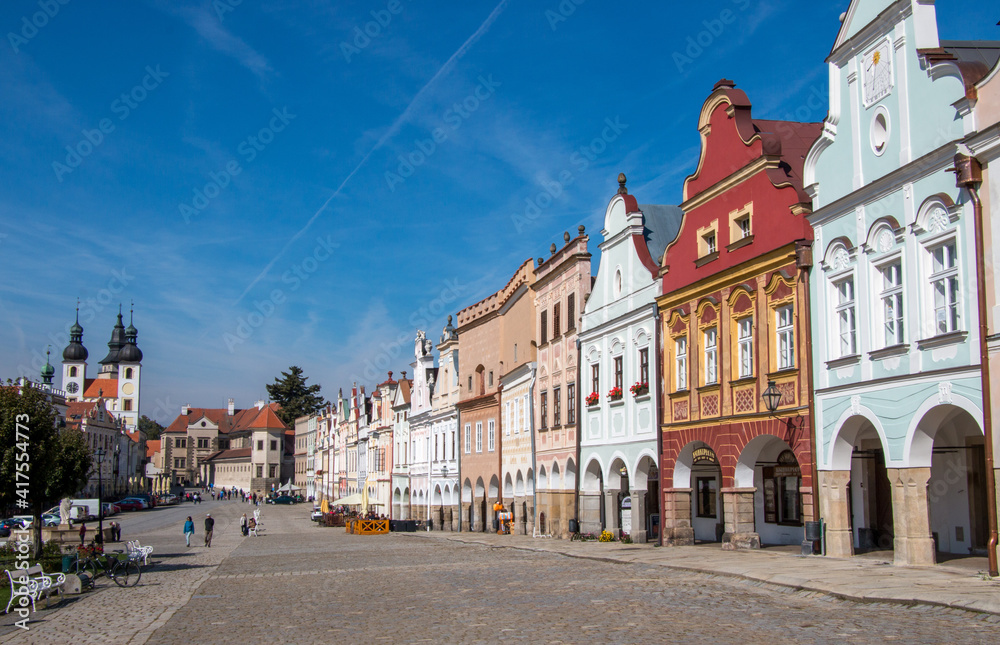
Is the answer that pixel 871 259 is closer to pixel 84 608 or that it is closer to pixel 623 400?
pixel 623 400

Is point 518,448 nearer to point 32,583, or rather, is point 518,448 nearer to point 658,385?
point 658,385

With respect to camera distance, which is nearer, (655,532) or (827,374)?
(827,374)

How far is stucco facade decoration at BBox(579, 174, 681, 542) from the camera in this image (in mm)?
30828

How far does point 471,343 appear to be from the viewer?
55281mm

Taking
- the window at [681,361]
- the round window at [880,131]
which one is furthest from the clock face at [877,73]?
the window at [681,361]

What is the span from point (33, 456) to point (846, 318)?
912 inches

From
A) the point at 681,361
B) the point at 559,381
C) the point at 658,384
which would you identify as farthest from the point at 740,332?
the point at 559,381

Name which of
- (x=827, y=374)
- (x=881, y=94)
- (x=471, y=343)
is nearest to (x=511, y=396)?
(x=471, y=343)

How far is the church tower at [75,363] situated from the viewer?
167 m

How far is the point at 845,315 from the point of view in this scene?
21.5 meters

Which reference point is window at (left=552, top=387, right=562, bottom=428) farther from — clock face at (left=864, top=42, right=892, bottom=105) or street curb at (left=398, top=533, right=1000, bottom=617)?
clock face at (left=864, top=42, right=892, bottom=105)

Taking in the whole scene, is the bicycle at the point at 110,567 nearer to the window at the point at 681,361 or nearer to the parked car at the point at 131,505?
the window at the point at 681,361

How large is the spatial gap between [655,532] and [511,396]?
1539 centimetres

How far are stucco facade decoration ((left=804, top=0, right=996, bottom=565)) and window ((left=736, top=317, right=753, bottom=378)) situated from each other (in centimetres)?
295
